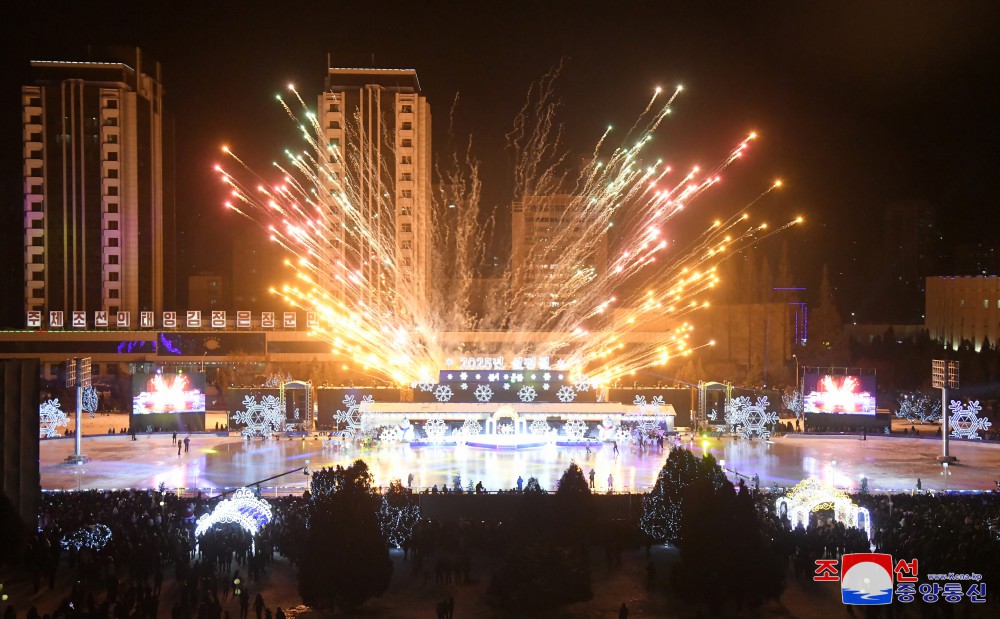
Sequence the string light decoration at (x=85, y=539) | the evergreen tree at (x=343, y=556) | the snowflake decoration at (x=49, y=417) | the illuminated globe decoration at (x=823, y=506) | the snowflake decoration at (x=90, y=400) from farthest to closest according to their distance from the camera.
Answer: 1. the snowflake decoration at (x=90, y=400)
2. the snowflake decoration at (x=49, y=417)
3. the illuminated globe decoration at (x=823, y=506)
4. the string light decoration at (x=85, y=539)
5. the evergreen tree at (x=343, y=556)

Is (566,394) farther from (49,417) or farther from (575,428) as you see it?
(49,417)

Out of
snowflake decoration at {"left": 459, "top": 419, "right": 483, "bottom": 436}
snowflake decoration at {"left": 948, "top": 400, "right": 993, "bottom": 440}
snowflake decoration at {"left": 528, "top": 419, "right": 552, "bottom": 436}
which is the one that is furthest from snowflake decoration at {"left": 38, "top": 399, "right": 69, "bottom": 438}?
snowflake decoration at {"left": 948, "top": 400, "right": 993, "bottom": 440}

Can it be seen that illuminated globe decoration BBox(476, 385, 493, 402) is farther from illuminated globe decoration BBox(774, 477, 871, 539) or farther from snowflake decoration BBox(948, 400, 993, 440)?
illuminated globe decoration BBox(774, 477, 871, 539)

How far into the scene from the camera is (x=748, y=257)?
5459cm

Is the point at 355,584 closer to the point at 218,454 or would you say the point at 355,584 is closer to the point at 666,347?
the point at 218,454

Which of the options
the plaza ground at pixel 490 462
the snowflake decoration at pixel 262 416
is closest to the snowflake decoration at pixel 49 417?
the plaza ground at pixel 490 462

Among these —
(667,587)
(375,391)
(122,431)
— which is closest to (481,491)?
(667,587)

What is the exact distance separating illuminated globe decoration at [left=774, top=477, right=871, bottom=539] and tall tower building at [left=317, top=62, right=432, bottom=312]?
28303mm

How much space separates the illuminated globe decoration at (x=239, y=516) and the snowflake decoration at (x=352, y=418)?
45.2 feet

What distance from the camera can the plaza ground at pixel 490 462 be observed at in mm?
22562

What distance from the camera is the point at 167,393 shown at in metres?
31.0

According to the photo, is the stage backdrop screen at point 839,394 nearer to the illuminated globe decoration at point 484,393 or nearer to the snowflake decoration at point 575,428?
the snowflake decoration at point 575,428

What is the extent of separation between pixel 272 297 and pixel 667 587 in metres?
46.4

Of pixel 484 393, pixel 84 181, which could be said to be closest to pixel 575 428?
pixel 484 393
